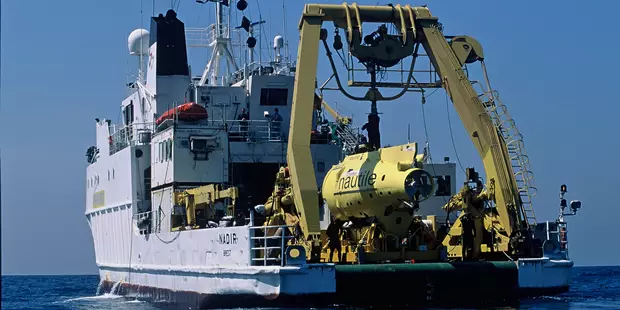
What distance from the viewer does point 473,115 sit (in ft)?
69.3

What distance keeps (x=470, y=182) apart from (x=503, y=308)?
3.13m

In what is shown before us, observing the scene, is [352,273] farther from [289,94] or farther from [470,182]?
[289,94]

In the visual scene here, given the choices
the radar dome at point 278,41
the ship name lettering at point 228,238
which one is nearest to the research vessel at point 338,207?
the ship name lettering at point 228,238

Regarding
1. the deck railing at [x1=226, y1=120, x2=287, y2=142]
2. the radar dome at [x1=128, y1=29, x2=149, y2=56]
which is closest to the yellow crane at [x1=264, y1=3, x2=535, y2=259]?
the deck railing at [x1=226, y1=120, x2=287, y2=142]

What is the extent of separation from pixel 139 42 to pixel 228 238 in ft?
51.1

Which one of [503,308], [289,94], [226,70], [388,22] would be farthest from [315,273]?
[226,70]

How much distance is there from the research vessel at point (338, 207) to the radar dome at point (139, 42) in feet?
21.1

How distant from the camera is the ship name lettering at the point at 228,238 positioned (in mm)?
19984

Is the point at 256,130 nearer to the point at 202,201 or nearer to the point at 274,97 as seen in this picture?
the point at 274,97

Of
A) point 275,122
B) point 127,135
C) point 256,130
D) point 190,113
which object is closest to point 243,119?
point 256,130

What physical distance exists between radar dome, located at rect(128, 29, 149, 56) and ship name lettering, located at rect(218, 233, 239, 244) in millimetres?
14775

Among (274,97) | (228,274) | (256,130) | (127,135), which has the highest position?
(274,97)

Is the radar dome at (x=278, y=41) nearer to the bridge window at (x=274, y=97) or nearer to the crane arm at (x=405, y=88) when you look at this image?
the bridge window at (x=274, y=97)

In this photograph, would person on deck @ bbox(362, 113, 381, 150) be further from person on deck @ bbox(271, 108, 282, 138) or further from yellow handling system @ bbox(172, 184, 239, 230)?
person on deck @ bbox(271, 108, 282, 138)
